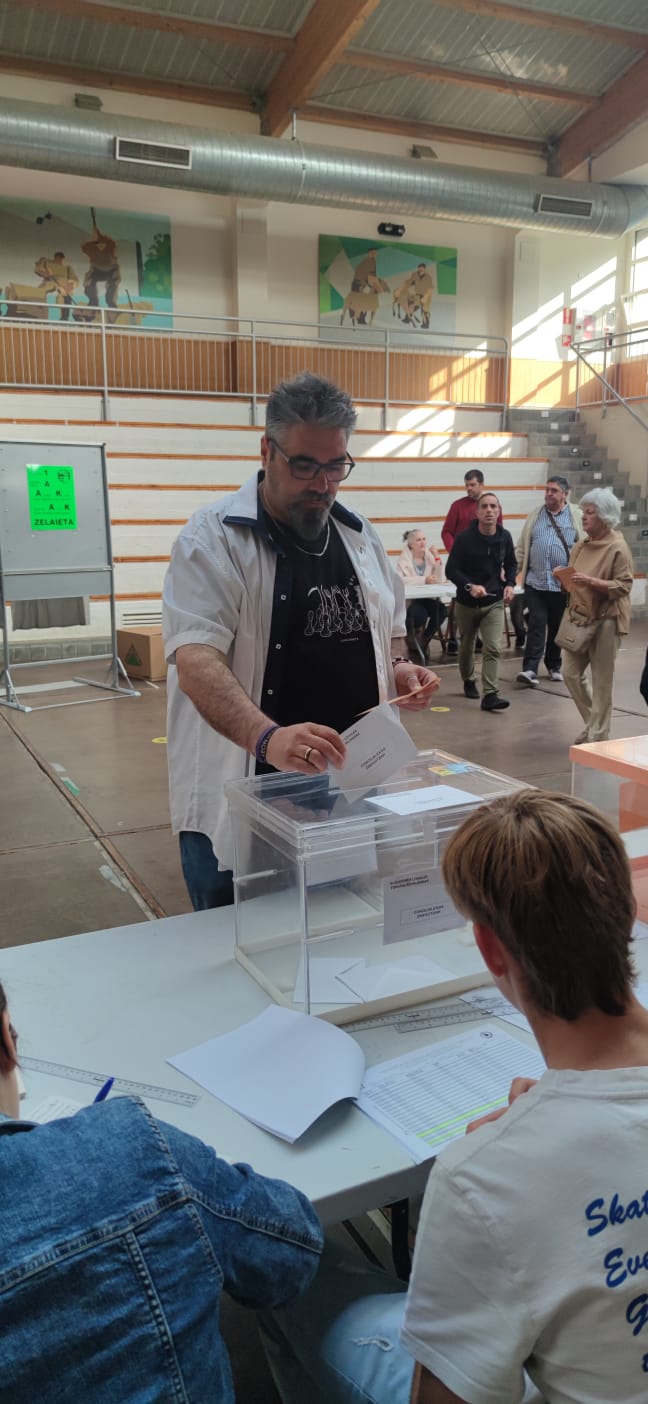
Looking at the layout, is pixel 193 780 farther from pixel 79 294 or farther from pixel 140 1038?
pixel 79 294

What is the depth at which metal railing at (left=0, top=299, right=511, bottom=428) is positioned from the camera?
1079 centimetres

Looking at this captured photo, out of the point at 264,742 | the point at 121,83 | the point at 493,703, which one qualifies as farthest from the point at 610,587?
the point at 121,83

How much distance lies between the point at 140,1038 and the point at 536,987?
0.66 m

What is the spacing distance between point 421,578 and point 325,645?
6149 millimetres

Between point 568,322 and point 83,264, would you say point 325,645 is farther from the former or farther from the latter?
point 568,322

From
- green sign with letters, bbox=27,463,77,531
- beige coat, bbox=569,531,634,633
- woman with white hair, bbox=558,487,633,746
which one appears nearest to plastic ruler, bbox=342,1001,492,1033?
woman with white hair, bbox=558,487,633,746

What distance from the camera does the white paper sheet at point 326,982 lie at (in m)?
1.41

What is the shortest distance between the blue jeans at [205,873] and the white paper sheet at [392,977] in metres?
0.57

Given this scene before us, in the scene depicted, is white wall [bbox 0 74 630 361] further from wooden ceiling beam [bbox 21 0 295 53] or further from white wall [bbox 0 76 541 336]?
wooden ceiling beam [bbox 21 0 295 53]

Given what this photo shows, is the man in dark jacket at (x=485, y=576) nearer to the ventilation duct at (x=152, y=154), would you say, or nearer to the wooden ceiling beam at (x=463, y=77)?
the ventilation duct at (x=152, y=154)

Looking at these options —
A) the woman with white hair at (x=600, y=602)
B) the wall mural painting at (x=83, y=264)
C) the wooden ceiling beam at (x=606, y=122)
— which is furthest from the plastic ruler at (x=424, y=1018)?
the wooden ceiling beam at (x=606, y=122)

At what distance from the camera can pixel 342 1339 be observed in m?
1.08

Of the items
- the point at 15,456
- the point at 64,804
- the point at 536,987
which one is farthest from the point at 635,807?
the point at 15,456

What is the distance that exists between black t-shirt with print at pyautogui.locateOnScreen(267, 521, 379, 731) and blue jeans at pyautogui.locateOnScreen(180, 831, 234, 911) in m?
0.31
